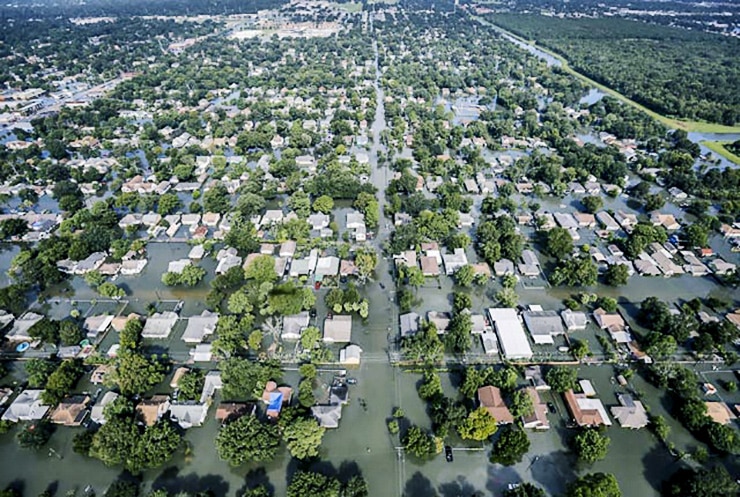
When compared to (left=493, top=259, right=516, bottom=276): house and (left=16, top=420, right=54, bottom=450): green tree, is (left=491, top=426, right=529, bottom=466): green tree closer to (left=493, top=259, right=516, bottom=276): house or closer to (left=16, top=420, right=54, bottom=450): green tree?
(left=493, top=259, right=516, bottom=276): house

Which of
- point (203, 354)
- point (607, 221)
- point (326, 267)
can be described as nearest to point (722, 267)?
point (607, 221)

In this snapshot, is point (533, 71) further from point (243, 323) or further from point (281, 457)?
point (281, 457)

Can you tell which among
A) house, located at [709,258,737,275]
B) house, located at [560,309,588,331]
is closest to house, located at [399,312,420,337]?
house, located at [560,309,588,331]

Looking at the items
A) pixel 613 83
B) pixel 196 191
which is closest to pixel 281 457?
pixel 196 191

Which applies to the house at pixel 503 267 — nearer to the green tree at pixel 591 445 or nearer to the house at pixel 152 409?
the green tree at pixel 591 445

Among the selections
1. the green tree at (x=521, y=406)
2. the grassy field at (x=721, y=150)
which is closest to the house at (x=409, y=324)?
the green tree at (x=521, y=406)
